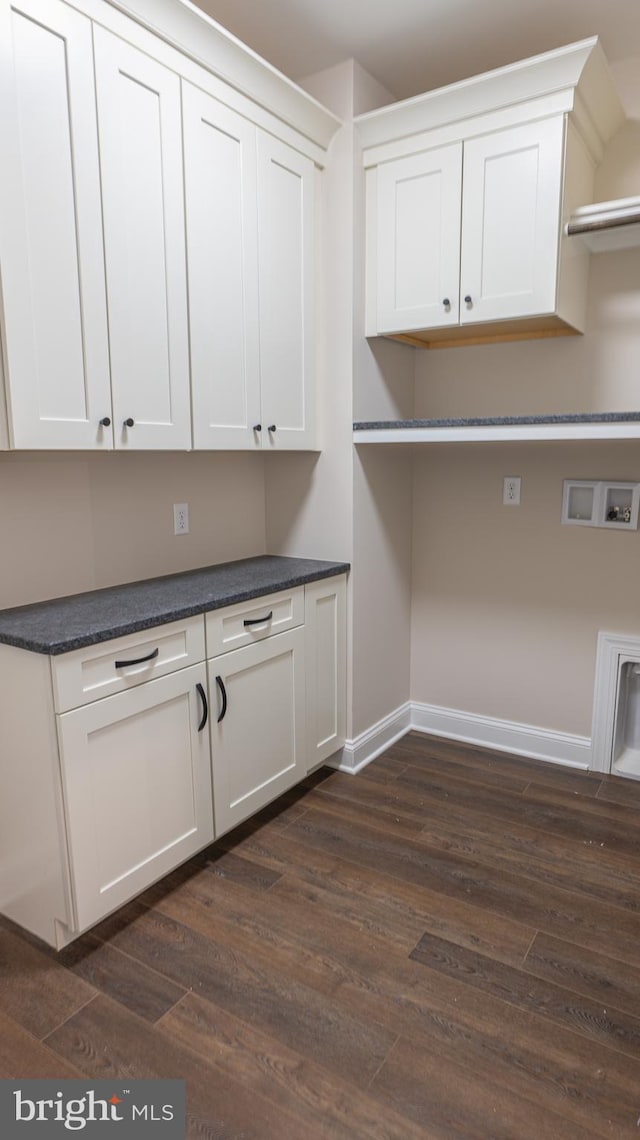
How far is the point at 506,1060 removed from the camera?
147cm

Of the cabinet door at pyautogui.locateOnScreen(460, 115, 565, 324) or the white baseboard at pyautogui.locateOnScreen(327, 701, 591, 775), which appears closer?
the cabinet door at pyautogui.locateOnScreen(460, 115, 565, 324)

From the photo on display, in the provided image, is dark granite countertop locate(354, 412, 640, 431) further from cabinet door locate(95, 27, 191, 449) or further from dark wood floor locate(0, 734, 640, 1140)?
dark wood floor locate(0, 734, 640, 1140)

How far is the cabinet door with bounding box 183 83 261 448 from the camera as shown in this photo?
202 cm

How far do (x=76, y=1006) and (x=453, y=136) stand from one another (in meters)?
2.78

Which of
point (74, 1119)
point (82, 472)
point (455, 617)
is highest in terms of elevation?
point (82, 472)

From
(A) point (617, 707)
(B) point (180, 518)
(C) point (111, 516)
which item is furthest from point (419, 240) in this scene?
(A) point (617, 707)

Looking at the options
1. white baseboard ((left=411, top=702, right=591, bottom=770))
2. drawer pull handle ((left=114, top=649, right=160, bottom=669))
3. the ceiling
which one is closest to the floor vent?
white baseboard ((left=411, top=702, right=591, bottom=770))

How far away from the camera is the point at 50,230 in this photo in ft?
5.33

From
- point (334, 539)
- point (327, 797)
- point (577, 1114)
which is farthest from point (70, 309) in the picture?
point (577, 1114)

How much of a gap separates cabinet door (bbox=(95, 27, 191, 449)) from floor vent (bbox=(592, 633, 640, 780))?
72.2 inches

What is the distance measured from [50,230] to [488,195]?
141 cm

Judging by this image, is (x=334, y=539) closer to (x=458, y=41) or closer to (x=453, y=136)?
(x=453, y=136)

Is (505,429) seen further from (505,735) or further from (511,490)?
(505,735)

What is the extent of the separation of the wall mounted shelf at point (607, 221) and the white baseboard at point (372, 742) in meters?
2.00
